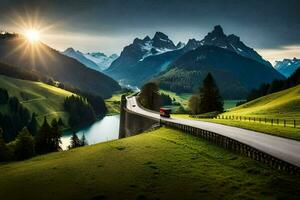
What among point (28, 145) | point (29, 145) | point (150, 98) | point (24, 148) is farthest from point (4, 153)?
point (150, 98)

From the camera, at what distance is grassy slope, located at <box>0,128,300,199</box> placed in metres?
30.6

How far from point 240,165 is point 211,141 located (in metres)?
12.3

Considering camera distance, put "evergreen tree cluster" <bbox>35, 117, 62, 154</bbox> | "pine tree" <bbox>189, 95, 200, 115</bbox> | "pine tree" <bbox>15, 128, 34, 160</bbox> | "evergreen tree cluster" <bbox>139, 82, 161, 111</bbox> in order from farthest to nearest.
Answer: "pine tree" <bbox>189, 95, 200, 115</bbox>, "evergreen tree cluster" <bbox>139, 82, 161, 111</bbox>, "evergreen tree cluster" <bbox>35, 117, 62, 154</bbox>, "pine tree" <bbox>15, 128, 34, 160</bbox>

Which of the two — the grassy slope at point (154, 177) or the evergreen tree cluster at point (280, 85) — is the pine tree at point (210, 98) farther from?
the grassy slope at point (154, 177)

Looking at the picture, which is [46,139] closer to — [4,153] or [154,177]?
[4,153]

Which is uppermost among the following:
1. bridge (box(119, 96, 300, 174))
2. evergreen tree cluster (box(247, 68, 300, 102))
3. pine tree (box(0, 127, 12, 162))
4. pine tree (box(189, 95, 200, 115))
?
evergreen tree cluster (box(247, 68, 300, 102))

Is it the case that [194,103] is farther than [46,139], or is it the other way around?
[194,103]

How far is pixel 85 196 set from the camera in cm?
3148

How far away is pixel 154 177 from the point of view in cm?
3472

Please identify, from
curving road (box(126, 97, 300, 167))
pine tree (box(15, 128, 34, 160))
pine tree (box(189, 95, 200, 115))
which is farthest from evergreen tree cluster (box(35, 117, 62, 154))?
curving road (box(126, 97, 300, 167))

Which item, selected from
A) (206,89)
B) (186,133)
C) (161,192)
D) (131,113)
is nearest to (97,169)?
(161,192)

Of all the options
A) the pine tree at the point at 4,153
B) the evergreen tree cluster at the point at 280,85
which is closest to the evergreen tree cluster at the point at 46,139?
the pine tree at the point at 4,153

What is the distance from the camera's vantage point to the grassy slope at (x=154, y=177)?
3056 cm

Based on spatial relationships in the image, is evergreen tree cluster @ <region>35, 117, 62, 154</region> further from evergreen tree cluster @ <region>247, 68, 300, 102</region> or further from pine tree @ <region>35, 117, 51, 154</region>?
evergreen tree cluster @ <region>247, 68, 300, 102</region>
